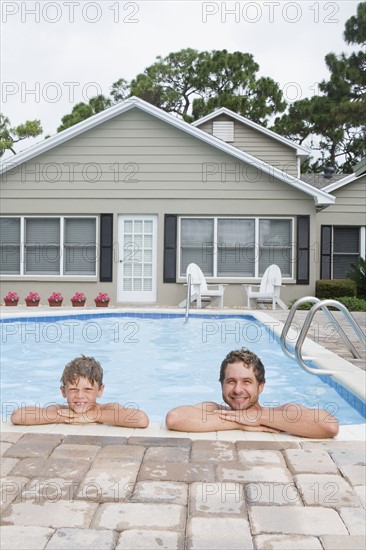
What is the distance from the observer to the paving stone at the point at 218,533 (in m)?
1.83

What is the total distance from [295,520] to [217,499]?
31 cm

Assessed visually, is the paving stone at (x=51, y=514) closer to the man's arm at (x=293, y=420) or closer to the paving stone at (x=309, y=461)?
the paving stone at (x=309, y=461)

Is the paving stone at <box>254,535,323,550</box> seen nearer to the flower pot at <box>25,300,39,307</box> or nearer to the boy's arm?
the boy's arm

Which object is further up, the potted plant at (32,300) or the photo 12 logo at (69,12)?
the photo 12 logo at (69,12)

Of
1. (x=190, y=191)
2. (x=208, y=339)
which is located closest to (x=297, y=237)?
(x=190, y=191)

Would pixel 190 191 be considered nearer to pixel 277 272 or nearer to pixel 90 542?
pixel 277 272

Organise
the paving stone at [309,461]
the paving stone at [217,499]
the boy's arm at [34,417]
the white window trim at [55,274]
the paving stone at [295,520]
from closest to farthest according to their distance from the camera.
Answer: the paving stone at [295,520], the paving stone at [217,499], the paving stone at [309,461], the boy's arm at [34,417], the white window trim at [55,274]

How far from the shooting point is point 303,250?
1247 centimetres

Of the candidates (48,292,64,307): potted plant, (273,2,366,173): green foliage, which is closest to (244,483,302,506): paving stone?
(48,292,64,307): potted plant

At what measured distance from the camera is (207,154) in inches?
500

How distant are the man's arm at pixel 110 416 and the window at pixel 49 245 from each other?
9524 millimetres

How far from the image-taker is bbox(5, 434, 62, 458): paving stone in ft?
8.63

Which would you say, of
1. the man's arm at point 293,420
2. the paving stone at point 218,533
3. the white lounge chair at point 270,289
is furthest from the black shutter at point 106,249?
the paving stone at point 218,533

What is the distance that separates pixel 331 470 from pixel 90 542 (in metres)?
1.14
